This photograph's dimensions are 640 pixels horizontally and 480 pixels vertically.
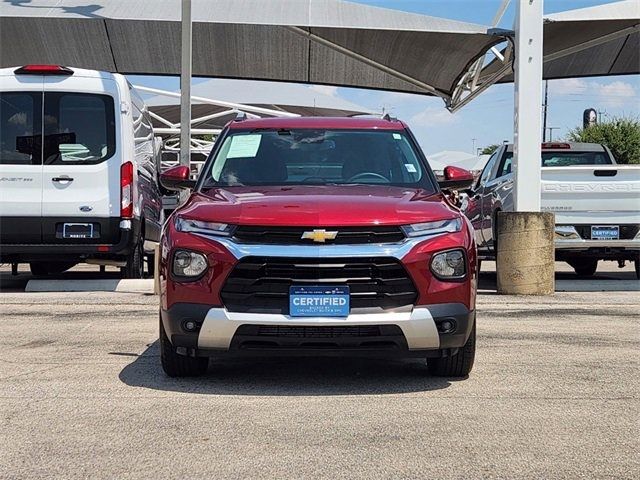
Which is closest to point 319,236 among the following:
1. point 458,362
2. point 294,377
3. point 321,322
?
point 321,322

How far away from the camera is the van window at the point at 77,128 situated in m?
11.4

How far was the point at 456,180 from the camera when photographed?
6984 mm

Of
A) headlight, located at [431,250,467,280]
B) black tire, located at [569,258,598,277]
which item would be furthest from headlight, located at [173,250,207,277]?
black tire, located at [569,258,598,277]

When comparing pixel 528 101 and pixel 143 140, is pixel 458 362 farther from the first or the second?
pixel 143 140

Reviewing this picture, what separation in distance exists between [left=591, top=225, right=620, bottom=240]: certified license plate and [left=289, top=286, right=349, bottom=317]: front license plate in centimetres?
777

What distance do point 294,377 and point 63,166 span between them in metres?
6.10

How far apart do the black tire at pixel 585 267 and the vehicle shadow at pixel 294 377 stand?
1001 centimetres

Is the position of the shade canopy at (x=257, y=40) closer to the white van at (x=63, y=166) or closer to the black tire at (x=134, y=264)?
the black tire at (x=134, y=264)

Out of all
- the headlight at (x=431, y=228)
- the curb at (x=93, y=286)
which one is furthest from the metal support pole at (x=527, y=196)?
the headlight at (x=431, y=228)

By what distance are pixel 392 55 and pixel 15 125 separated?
1032cm

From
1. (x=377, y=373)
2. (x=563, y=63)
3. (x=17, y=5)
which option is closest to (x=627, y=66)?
(x=563, y=63)

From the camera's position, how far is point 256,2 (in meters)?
19.3

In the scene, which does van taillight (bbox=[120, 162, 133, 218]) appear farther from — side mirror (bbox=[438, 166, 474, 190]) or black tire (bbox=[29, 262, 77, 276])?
side mirror (bbox=[438, 166, 474, 190])

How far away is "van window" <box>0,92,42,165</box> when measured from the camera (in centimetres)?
1141
